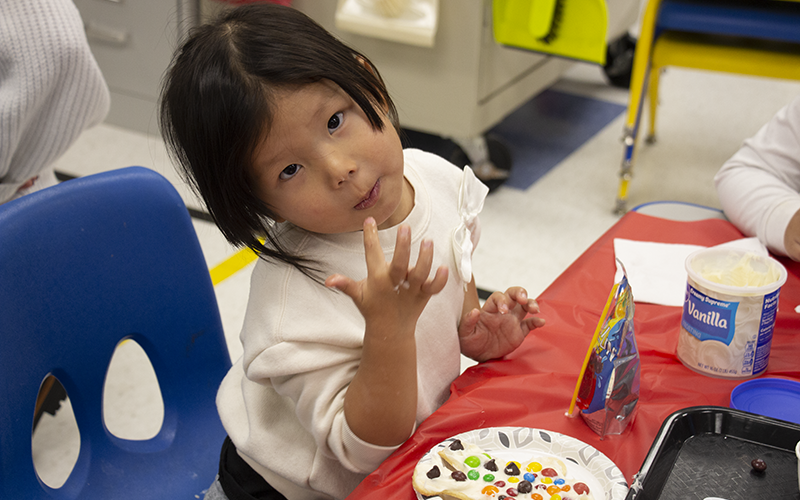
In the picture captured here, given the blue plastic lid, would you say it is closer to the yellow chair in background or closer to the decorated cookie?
the decorated cookie

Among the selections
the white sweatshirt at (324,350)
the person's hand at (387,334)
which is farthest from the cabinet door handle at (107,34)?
the person's hand at (387,334)

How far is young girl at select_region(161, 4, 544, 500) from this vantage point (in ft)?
2.24

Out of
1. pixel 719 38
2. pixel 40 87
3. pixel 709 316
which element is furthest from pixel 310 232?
pixel 719 38

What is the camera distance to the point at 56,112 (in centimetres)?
140

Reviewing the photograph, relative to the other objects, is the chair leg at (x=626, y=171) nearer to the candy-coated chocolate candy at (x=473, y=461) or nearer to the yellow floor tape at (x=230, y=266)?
the yellow floor tape at (x=230, y=266)

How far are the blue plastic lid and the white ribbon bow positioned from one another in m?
0.32

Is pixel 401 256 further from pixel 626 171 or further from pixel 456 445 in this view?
pixel 626 171

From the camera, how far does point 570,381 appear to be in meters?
0.78

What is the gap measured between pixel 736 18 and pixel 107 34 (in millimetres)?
2400

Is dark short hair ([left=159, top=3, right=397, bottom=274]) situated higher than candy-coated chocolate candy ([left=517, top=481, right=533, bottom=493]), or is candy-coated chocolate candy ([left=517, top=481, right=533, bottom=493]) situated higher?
dark short hair ([left=159, top=3, right=397, bottom=274])

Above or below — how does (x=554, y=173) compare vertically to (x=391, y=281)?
below

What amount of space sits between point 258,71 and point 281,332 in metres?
0.26

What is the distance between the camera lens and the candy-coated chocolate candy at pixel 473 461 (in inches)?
25.2

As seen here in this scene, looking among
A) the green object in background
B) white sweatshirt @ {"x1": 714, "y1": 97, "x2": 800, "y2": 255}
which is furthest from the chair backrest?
the green object in background
